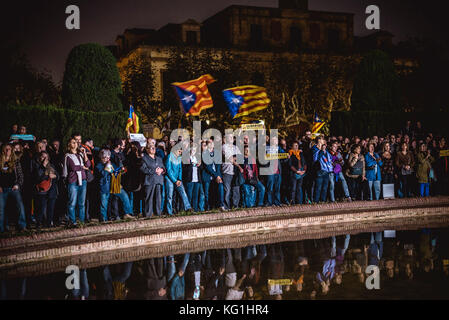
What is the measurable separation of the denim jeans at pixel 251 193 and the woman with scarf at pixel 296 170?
0.95 meters

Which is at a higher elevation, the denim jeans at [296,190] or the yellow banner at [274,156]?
the yellow banner at [274,156]

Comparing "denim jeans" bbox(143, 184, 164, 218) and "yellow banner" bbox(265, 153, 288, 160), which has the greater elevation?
"yellow banner" bbox(265, 153, 288, 160)

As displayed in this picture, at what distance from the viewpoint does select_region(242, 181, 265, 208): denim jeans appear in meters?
16.8

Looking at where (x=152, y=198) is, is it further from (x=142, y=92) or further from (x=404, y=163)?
(x=142, y=92)

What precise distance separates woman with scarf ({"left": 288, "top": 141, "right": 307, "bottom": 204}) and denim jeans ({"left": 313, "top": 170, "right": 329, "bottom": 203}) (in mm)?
466

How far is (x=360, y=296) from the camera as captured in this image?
795 cm

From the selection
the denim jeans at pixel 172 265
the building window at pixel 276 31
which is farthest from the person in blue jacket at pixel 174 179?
the building window at pixel 276 31

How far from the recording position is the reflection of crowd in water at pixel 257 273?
27.6ft

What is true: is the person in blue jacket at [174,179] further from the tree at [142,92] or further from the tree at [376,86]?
the tree at [142,92]

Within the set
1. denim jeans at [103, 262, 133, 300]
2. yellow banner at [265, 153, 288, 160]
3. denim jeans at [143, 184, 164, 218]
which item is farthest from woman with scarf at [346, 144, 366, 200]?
denim jeans at [103, 262, 133, 300]

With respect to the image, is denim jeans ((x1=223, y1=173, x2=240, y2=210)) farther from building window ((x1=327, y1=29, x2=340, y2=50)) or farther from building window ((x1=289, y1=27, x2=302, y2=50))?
building window ((x1=327, y1=29, x2=340, y2=50))

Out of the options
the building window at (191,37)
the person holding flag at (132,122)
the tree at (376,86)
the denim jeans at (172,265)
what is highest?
the building window at (191,37)
